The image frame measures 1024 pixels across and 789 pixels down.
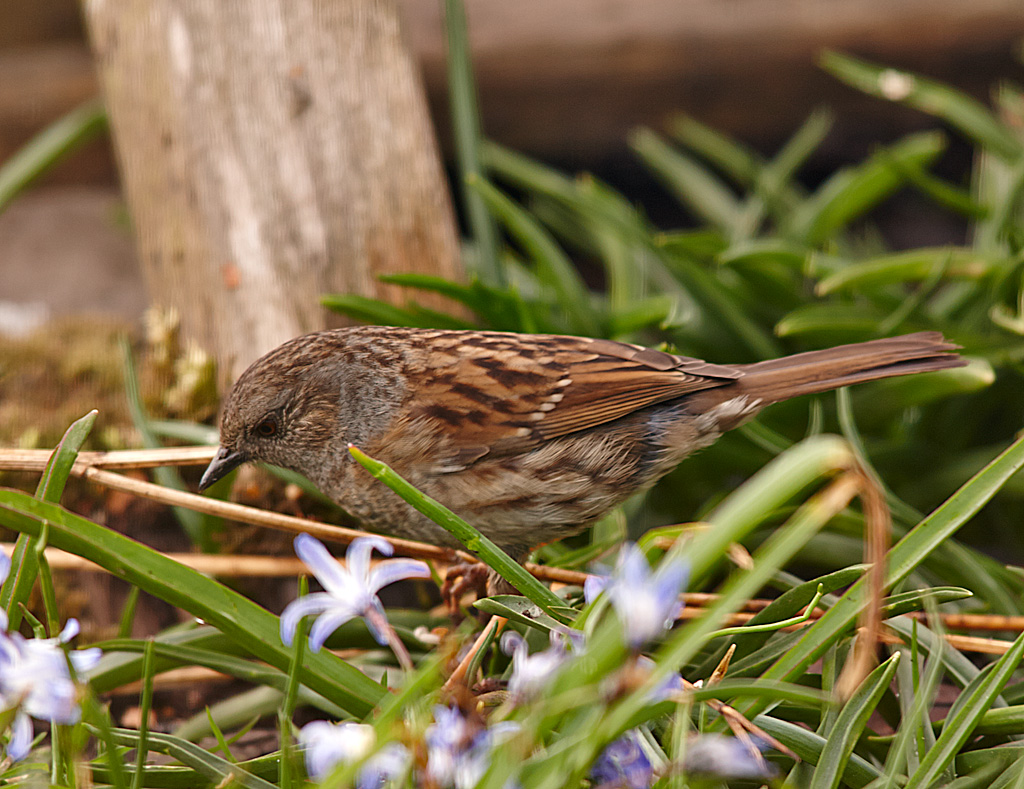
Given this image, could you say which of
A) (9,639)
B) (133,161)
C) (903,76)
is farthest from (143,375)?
(903,76)

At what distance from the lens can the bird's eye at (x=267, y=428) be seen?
207 centimetres

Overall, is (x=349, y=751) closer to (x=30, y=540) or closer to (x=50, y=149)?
(x=30, y=540)

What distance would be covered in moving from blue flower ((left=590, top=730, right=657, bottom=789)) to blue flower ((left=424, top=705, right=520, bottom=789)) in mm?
144

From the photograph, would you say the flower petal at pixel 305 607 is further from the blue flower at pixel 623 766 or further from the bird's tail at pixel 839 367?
the bird's tail at pixel 839 367

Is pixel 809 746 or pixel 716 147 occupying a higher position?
pixel 716 147

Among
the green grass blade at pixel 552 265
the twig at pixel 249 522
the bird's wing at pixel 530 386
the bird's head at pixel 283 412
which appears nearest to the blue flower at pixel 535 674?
the twig at pixel 249 522

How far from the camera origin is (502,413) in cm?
205

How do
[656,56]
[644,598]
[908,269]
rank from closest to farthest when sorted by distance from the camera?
[644,598] → [908,269] → [656,56]

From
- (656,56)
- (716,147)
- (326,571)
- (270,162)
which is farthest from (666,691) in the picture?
(656,56)

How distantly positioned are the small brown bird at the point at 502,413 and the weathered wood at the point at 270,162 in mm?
518

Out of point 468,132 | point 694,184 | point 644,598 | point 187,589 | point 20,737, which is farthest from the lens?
point 694,184

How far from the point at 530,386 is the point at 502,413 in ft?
0.31

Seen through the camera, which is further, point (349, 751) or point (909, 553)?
point (909, 553)

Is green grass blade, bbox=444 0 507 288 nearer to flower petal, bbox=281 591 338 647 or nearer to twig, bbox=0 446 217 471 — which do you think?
twig, bbox=0 446 217 471
